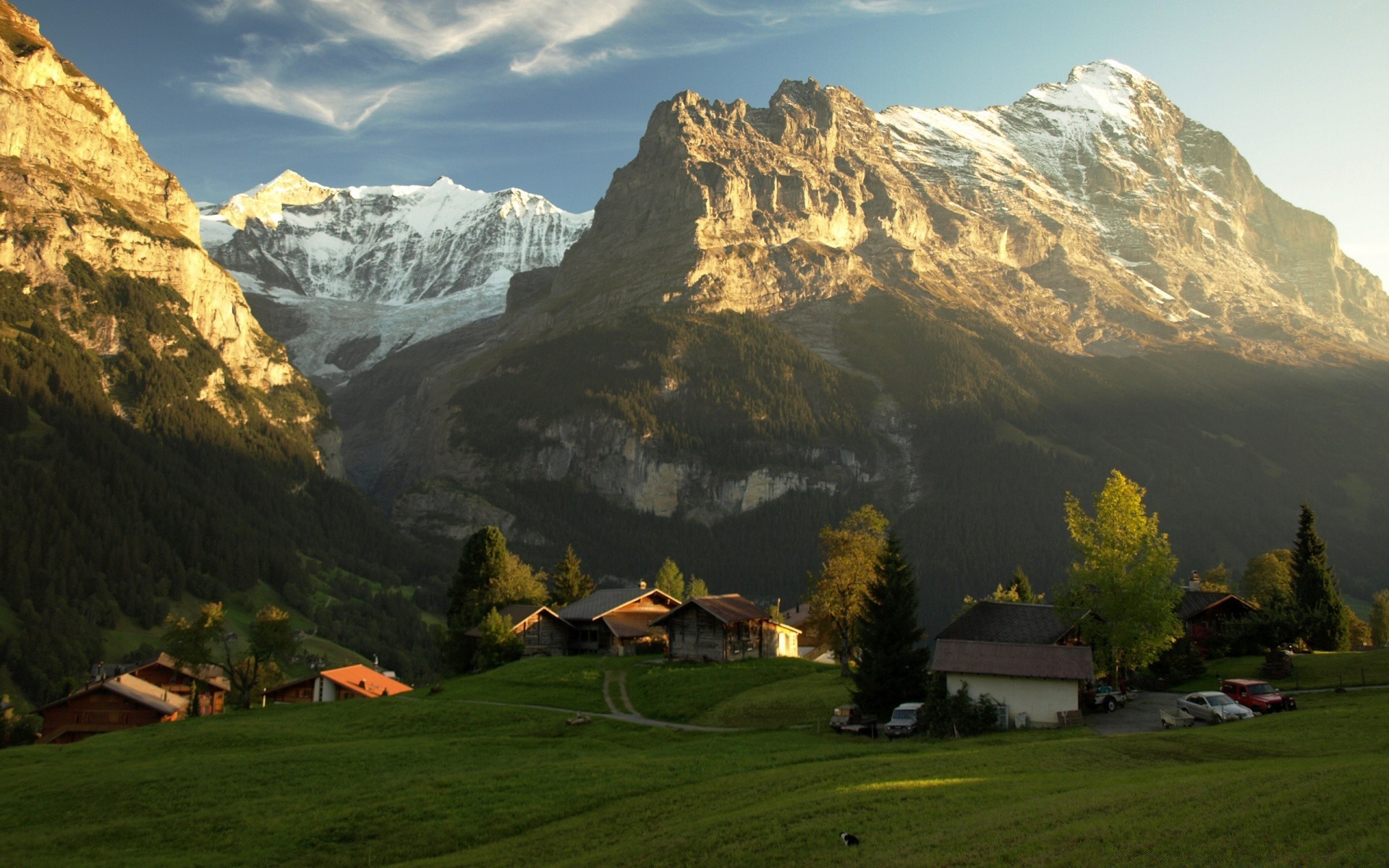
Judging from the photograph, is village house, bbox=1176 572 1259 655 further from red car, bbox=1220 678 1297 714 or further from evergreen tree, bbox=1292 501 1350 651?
red car, bbox=1220 678 1297 714

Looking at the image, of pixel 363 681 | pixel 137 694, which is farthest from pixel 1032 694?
pixel 137 694

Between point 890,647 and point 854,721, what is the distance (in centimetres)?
464

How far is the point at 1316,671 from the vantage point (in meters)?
49.2

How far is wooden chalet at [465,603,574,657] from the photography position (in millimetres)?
86188

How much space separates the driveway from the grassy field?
2.59 m

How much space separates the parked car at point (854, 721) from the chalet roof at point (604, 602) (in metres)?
45.9

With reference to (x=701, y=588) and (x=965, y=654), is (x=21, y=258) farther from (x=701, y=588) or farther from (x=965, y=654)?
(x=965, y=654)

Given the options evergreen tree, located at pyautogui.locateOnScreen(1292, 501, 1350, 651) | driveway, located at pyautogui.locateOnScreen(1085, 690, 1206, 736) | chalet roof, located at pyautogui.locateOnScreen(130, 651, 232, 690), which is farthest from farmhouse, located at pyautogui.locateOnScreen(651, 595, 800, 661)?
chalet roof, located at pyautogui.locateOnScreen(130, 651, 232, 690)

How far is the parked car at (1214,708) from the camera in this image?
124ft

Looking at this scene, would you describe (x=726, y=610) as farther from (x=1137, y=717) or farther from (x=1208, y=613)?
(x=1137, y=717)

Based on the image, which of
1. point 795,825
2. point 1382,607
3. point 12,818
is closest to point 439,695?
point 12,818

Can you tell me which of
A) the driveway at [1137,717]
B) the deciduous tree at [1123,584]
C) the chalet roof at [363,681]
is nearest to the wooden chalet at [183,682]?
the chalet roof at [363,681]

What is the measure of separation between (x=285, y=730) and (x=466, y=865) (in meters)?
29.5

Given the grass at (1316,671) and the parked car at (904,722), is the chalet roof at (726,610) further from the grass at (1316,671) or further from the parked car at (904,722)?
the grass at (1316,671)
